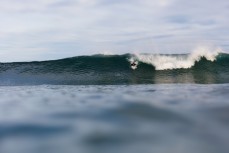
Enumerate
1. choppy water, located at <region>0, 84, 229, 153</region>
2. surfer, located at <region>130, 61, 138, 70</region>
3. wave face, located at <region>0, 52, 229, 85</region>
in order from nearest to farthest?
choppy water, located at <region>0, 84, 229, 153</region>, wave face, located at <region>0, 52, 229, 85</region>, surfer, located at <region>130, 61, 138, 70</region>

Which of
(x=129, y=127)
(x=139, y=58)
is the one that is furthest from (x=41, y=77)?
(x=129, y=127)

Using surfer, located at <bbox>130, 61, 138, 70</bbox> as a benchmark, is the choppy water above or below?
below

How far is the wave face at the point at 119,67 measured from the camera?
61.2ft

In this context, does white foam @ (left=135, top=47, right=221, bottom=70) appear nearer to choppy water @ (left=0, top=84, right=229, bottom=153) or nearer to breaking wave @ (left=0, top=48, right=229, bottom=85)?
breaking wave @ (left=0, top=48, right=229, bottom=85)

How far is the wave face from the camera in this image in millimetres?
18656

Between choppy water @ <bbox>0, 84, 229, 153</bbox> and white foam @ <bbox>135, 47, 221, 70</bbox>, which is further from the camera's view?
white foam @ <bbox>135, 47, 221, 70</bbox>

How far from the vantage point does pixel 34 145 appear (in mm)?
2998

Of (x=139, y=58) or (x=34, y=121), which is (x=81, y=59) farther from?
(x=34, y=121)

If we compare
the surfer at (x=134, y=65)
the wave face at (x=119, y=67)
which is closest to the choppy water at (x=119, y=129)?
the wave face at (x=119, y=67)

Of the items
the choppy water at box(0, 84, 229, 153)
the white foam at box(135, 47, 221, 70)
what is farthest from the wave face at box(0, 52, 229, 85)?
the choppy water at box(0, 84, 229, 153)

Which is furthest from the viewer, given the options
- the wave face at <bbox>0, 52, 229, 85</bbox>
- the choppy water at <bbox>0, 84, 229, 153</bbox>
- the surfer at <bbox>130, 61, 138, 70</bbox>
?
the surfer at <bbox>130, 61, 138, 70</bbox>

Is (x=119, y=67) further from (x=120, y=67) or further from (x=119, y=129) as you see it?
(x=119, y=129)

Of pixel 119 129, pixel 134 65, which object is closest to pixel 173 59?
pixel 134 65

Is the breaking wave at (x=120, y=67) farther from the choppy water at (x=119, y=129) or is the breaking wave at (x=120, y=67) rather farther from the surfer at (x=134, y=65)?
the choppy water at (x=119, y=129)
